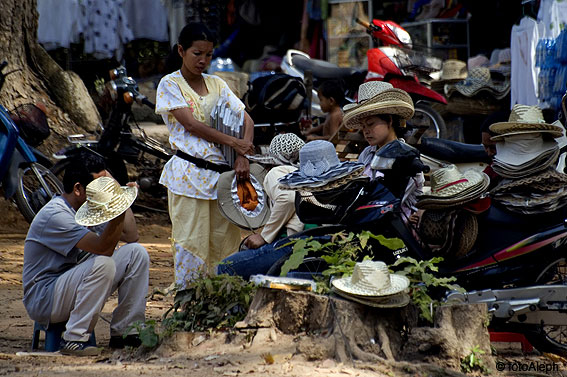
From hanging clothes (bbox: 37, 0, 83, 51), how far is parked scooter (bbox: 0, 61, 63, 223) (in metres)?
4.03

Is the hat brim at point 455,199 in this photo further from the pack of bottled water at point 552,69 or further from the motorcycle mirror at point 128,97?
the motorcycle mirror at point 128,97

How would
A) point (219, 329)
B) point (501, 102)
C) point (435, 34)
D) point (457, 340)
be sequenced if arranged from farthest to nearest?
point (435, 34) < point (501, 102) < point (219, 329) < point (457, 340)

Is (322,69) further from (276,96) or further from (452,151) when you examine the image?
(452,151)

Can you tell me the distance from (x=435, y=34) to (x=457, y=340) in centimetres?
986

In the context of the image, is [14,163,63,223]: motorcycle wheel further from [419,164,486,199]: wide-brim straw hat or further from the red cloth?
[419,164,486,199]: wide-brim straw hat

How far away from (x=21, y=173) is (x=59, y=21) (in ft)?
14.6

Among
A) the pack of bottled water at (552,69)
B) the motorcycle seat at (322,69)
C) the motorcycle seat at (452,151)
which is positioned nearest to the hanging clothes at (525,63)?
the pack of bottled water at (552,69)

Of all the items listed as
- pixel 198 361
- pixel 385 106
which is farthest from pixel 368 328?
pixel 385 106

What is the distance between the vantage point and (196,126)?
17.7 ft

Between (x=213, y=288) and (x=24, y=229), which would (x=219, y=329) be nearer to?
(x=213, y=288)

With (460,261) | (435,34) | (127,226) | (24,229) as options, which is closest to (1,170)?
(24,229)

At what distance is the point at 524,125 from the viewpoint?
4695mm

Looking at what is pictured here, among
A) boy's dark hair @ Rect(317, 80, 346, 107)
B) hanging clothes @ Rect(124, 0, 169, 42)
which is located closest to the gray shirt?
A: boy's dark hair @ Rect(317, 80, 346, 107)

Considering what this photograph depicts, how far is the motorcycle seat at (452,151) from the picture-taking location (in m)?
6.53
